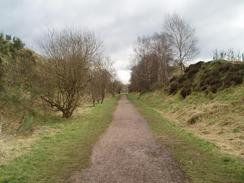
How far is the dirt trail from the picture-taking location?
6.75 m

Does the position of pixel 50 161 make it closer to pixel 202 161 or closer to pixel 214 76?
pixel 202 161

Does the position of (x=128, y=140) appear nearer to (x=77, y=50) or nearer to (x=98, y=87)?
(x=77, y=50)

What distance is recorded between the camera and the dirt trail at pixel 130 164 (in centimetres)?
675

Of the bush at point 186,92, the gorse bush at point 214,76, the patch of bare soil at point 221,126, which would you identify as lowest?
the patch of bare soil at point 221,126

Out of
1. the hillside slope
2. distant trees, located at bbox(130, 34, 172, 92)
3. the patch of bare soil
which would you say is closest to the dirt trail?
the patch of bare soil

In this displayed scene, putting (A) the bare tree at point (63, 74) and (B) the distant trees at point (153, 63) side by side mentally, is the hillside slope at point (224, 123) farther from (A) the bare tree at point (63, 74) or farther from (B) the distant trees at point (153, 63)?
(B) the distant trees at point (153, 63)

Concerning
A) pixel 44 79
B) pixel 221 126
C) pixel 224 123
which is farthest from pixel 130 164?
pixel 44 79

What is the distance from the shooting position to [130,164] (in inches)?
315

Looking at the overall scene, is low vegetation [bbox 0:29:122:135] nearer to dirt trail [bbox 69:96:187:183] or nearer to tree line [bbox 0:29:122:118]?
tree line [bbox 0:29:122:118]

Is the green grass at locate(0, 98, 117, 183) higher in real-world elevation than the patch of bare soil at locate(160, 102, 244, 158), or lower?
lower

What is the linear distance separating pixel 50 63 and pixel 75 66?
182 cm

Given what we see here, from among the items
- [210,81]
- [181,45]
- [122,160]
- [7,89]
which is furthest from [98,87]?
[122,160]

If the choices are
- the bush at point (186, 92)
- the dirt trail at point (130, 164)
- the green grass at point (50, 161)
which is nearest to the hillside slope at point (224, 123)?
the dirt trail at point (130, 164)

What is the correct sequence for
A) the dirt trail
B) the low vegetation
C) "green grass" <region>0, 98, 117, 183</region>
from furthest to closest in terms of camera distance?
the low vegetation < "green grass" <region>0, 98, 117, 183</region> < the dirt trail
